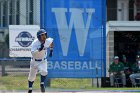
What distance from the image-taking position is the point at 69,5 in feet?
64.0

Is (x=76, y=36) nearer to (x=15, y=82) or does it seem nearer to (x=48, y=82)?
(x=48, y=82)

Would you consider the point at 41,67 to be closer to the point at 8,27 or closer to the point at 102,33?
the point at 102,33

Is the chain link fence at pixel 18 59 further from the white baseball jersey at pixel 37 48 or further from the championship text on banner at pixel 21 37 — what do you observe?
the white baseball jersey at pixel 37 48

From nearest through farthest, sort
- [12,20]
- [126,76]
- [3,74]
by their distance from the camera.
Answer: [126,76], [3,74], [12,20]

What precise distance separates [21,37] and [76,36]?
23.4 ft

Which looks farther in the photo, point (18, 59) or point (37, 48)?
point (18, 59)

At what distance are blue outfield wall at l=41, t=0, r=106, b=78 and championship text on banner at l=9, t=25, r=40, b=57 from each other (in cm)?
615

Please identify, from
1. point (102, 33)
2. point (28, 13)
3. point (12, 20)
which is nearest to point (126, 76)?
point (102, 33)

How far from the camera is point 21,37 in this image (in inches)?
1034

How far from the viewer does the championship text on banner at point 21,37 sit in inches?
1019

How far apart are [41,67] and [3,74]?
7.68 metres

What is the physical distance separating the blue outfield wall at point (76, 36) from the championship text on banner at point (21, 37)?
6.15 m

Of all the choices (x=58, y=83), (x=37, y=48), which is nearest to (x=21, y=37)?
(x=58, y=83)

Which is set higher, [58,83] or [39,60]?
[39,60]
